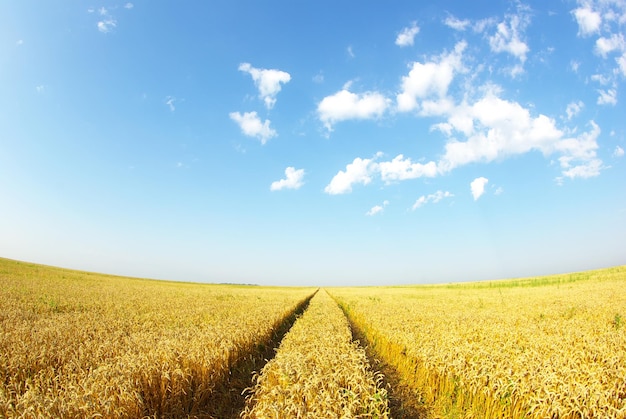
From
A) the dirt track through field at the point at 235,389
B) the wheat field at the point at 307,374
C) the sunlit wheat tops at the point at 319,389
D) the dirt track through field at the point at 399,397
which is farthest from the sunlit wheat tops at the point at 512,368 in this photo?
the dirt track through field at the point at 235,389

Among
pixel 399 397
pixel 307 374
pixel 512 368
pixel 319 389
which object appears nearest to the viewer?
pixel 319 389

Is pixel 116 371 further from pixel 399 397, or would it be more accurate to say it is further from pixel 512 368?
pixel 512 368

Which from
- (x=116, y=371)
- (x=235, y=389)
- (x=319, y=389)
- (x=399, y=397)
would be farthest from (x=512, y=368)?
(x=116, y=371)

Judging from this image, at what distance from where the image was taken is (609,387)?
528 cm

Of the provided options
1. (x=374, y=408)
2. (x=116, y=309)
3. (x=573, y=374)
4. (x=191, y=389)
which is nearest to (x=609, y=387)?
(x=573, y=374)

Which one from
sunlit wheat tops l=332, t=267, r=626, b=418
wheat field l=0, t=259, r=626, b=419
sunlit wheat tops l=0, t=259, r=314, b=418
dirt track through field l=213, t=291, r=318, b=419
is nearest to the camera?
sunlit wheat tops l=0, t=259, r=314, b=418

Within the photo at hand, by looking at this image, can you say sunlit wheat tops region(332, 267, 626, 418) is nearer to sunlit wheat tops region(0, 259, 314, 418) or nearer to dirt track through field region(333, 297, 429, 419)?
dirt track through field region(333, 297, 429, 419)

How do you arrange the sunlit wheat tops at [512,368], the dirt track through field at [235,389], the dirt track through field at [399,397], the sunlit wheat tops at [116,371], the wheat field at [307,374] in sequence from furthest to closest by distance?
1. the dirt track through field at [399,397]
2. the dirt track through field at [235,389]
3. the sunlit wheat tops at [512,368]
4. the wheat field at [307,374]
5. the sunlit wheat tops at [116,371]

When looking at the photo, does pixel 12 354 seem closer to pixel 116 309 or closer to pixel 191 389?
pixel 191 389

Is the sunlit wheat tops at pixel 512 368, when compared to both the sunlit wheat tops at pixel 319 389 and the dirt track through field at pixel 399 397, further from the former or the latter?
the sunlit wheat tops at pixel 319 389

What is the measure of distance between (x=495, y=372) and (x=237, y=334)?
6.63m

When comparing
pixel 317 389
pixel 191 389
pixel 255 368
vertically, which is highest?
pixel 317 389

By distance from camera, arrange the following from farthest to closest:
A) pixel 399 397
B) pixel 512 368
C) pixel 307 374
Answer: pixel 399 397 < pixel 512 368 < pixel 307 374

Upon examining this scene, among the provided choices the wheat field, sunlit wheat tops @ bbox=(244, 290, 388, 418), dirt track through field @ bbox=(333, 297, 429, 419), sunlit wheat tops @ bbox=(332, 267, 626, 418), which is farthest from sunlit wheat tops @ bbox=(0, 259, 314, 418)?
sunlit wheat tops @ bbox=(332, 267, 626, 418)
